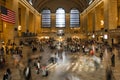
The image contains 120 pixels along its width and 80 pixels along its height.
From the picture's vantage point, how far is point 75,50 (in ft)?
110

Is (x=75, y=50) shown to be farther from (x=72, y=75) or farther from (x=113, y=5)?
(x=72, y=75)

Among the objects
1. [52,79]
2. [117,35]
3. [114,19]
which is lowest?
[52,79]

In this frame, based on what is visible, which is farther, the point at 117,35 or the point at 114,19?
the point at 114,19

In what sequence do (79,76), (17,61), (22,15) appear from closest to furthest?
(79,76) < (17,61) < (22,15)

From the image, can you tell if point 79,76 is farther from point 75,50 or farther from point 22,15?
point 22,15

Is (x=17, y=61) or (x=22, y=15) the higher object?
(x=22, y=15)

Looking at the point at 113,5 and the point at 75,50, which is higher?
the point at 113,5

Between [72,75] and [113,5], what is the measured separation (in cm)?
2328

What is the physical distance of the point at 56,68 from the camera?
779 inches

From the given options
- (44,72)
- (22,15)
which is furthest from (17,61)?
(22,15)

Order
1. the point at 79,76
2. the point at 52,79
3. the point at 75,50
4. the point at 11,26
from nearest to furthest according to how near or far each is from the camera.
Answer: the point at 52,79 → the point at 79,76 → the point at 75,50 → the point at 11,26

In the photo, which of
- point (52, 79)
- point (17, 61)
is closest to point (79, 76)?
point (52, 79)

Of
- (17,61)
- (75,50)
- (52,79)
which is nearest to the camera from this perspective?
(52,79)

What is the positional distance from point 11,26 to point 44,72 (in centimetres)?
2185
